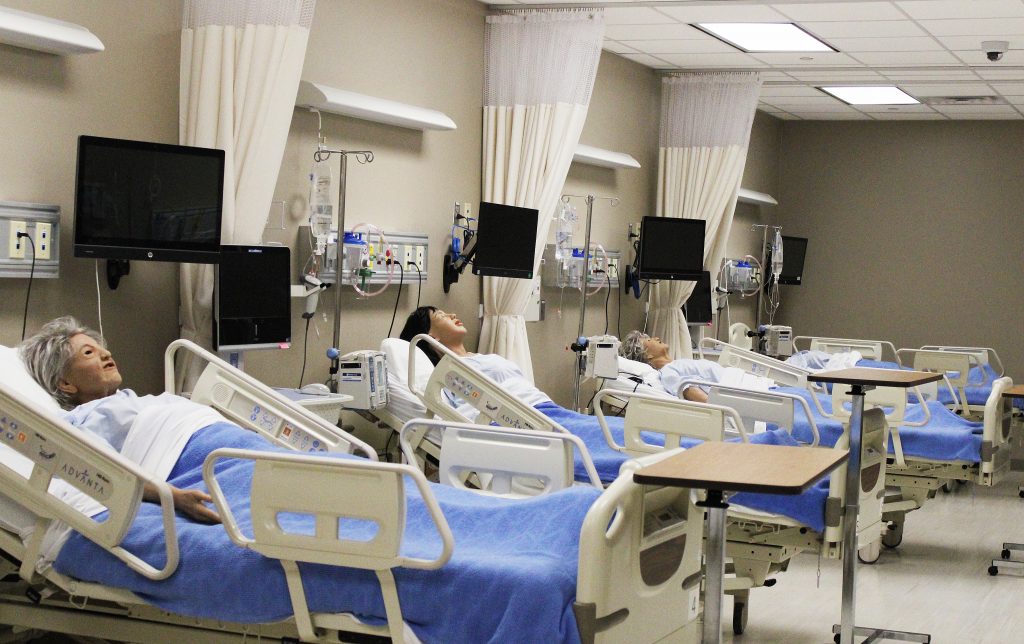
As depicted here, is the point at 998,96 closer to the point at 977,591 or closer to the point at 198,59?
the point at 977,591

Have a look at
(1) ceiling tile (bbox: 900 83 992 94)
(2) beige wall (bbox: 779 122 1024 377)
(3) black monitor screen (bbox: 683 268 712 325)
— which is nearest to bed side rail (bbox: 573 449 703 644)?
(3) black monitor screen (bbox: 683 268 712 325)

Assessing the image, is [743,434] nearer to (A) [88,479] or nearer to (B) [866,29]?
(A) [88,479]

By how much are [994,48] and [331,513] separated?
5.37 metres

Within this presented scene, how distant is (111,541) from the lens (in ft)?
8.16

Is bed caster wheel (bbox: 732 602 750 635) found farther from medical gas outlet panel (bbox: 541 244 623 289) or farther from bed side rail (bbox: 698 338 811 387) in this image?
medical gas outlet panel (bbox: 541 244 623 289)

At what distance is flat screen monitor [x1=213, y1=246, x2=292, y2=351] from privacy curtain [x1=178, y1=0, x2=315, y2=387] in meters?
0.06

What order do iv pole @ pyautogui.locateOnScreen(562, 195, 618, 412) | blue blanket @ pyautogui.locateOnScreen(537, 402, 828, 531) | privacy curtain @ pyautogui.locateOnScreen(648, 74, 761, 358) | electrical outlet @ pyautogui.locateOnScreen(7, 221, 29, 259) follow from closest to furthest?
electrical outlet @ pyautogui.locateOnScreen(7, 221, 29, 259) < blue blanket @ pyautogui.locateOnScreen(537, 402, 828, 531) < iv pole @ pyautogui.locateOnScreen(562, 195, 618, 412) < privacy curtain @ pyautogui.locateOnScreen(648, 74, 761, 358)

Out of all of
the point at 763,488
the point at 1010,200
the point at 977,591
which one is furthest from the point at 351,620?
the point at 1010,200

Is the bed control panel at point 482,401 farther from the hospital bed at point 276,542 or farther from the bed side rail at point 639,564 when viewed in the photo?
the bed side rail at point 639,564

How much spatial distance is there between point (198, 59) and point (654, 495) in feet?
8.00

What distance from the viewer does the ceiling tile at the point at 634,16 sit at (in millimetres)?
5836

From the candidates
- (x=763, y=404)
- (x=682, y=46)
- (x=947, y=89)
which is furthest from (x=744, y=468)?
(x=947, y=89)

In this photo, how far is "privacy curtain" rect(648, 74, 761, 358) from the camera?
7.41 metres

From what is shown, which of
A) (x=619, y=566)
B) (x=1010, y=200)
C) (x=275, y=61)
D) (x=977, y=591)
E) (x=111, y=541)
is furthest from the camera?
(x=1010, y=200)
